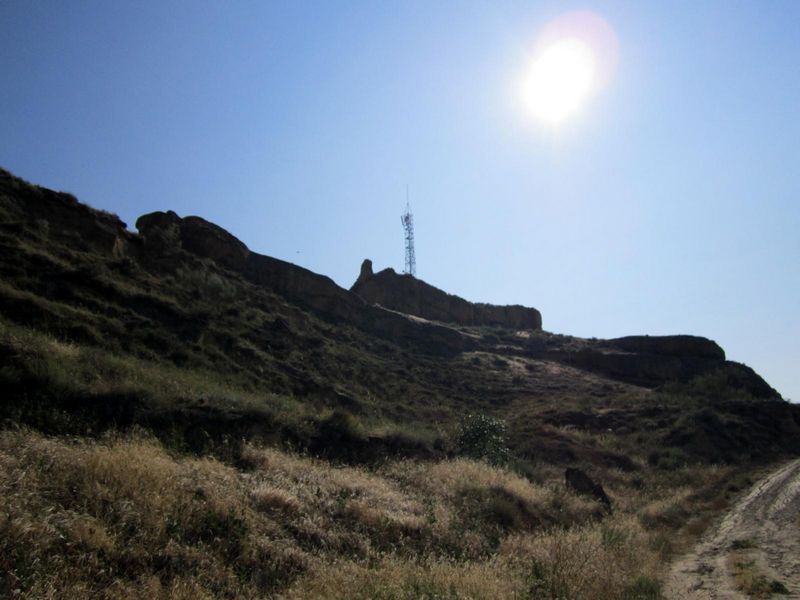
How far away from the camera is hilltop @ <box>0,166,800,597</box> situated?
652cm

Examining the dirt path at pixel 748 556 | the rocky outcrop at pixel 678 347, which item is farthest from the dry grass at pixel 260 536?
the rocky outcrop at pixel 678 347

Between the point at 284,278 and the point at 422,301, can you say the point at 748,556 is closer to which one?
the point at 284,278

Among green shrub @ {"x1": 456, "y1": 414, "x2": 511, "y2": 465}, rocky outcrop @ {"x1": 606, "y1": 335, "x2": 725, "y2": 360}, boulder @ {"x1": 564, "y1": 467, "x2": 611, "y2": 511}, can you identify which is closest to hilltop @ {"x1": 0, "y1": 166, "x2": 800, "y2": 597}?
green shrub @ {"x1": 456, "y1": 414, "x2": 511, "y2": 465}

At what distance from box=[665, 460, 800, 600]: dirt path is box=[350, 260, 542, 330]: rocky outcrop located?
124 ft

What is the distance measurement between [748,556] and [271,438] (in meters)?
9.91

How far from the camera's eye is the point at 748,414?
3431 cm

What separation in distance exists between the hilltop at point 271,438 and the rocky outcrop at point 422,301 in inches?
620

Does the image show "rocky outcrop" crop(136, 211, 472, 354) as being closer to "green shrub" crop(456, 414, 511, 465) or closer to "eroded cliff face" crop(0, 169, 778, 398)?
"eroded cliff face" crop(0, 169, 778, 398)

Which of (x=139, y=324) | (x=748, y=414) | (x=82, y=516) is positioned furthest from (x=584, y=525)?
(x=748, y=414)

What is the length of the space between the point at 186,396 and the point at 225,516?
515 cm

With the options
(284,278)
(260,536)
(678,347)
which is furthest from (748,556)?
(678,347)

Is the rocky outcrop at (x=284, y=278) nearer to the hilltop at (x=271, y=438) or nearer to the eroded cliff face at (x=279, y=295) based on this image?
the eroded cliff face at (x=279, y=295)

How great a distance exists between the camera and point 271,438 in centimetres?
1170

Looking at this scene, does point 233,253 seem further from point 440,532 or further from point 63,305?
point 440,532
